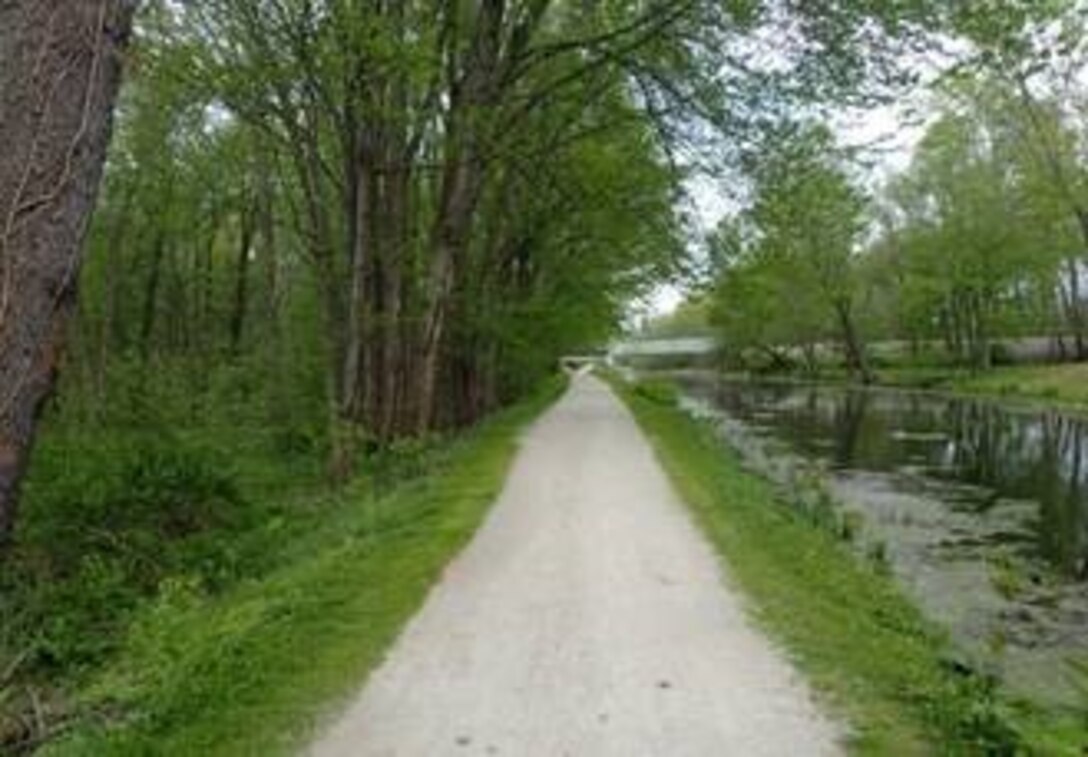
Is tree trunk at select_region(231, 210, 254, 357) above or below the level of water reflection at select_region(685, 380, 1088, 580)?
above

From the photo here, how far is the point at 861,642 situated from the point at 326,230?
15.2 metres

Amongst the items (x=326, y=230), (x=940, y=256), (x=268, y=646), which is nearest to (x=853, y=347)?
(x=940, y=256)

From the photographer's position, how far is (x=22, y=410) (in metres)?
3.84

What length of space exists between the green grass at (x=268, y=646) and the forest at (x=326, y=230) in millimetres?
79

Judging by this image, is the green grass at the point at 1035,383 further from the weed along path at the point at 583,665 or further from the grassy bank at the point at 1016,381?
the weed along path at the point at 583,665

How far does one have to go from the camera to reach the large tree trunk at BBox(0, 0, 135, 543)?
12.4ft

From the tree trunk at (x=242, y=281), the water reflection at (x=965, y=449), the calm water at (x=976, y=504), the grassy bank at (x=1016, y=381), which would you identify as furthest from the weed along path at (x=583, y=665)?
the grassy bank at (x=1016, y=381)

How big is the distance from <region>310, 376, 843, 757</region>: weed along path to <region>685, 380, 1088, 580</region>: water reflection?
6402mm

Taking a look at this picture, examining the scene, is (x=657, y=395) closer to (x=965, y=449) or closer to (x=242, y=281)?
(x=242, y=281)

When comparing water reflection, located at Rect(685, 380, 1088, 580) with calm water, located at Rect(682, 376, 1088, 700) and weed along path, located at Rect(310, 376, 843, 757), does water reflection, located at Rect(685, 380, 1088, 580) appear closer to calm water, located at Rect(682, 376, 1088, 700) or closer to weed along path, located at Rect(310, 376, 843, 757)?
calm water, located at Rect(682, 376, 1088, 700)

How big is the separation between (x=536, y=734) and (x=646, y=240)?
2531 centimetres

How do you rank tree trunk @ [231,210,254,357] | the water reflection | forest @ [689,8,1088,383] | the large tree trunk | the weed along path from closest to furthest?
the large tree trunk → the weed along path → the water reflection → forest @ [689,8,1088,383] → tree trunk @ [231,210,254,357]

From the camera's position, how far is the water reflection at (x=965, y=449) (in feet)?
56.4

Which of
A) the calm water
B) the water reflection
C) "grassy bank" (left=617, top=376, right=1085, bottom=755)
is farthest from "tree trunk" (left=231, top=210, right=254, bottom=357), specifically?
"grassy bank" (left=617, top=376, right=1085, bottom=755)
